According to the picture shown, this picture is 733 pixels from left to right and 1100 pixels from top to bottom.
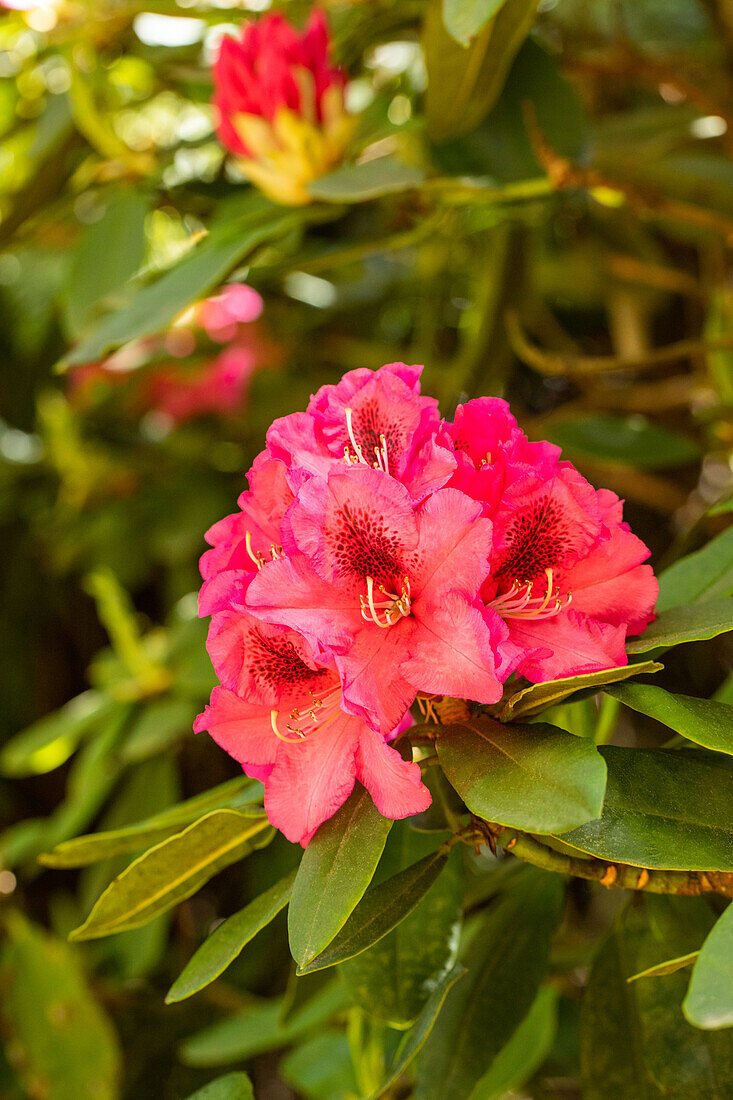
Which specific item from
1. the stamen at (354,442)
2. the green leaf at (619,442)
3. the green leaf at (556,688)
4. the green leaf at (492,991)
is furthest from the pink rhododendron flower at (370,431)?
the green leaf at (619,442)

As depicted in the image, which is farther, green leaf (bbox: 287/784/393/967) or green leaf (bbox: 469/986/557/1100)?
green leaf (bbox: 469/986/557/1100)

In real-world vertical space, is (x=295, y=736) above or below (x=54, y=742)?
above

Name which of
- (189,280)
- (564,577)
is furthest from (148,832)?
(189,280)

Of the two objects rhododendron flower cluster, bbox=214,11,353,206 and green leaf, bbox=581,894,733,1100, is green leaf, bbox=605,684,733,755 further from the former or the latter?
rhododendron flower cluster, bbox=214,11,353,206

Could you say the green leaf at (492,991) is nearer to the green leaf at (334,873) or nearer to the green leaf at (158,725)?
the green leaf at (334,873)

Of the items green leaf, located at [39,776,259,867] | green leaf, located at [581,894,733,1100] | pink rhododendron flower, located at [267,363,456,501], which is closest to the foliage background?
green leaf, located at [581,894,733,1100]

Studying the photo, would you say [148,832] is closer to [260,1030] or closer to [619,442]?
[260,1030]
